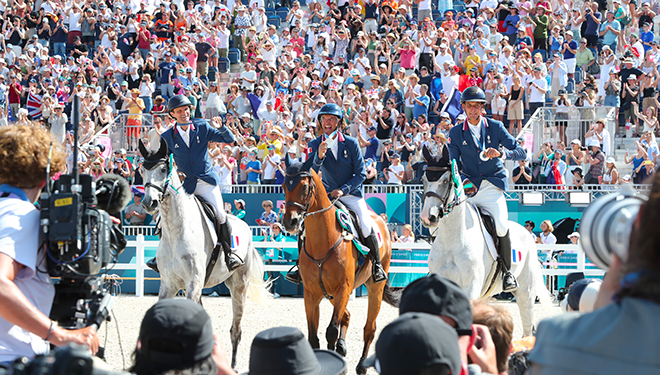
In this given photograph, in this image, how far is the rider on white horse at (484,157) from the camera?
8.08m

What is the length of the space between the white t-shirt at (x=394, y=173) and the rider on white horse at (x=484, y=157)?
7785 millimetres

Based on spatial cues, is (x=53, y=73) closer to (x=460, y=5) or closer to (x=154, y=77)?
(x=154, y=77)

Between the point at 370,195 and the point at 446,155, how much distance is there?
7925 millimetres

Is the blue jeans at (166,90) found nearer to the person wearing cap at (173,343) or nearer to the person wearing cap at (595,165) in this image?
the person wearing cap at (595,165)

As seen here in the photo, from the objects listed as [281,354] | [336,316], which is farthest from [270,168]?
[281,354]

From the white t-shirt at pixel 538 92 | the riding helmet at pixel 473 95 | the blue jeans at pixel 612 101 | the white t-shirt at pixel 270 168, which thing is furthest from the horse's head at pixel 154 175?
the blue jeans at pixel 612 101

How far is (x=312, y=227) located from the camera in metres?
8.05

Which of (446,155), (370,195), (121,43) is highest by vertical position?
(121,43)

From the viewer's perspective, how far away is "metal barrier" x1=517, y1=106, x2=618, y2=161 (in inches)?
663

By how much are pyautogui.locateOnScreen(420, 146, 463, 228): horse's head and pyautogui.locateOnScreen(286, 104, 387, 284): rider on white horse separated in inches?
50.0

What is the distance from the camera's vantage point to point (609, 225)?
6.59 ft

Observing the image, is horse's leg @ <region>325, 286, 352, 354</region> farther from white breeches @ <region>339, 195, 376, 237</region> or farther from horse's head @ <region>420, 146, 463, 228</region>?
horse's head @ <region>420, 146, 463, 228</region>

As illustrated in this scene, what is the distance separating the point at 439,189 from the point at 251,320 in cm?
512

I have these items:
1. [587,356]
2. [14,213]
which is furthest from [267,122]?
[587,356]
